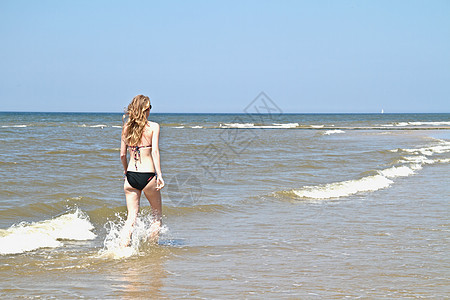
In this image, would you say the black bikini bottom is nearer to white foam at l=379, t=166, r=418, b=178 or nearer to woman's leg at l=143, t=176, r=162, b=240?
woman's leg at l=143, t=176, r=162, b=240

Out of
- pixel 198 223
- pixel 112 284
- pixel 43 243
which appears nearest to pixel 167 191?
pixel 198 223

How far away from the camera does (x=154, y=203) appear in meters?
5.88

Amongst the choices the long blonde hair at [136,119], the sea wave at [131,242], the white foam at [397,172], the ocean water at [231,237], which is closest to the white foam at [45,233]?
the ocean water at [231,237]

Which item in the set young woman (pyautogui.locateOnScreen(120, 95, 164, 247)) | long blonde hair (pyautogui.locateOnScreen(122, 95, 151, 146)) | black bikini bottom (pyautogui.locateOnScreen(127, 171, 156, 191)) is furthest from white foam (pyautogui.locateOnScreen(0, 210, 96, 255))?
long blonde hair (pyautogui.locateOnScreen(122, 95, 151, 146))

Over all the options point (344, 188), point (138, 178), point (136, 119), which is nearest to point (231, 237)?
point (138, 178)

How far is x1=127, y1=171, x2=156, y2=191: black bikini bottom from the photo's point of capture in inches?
219

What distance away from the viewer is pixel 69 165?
1447 centimetres

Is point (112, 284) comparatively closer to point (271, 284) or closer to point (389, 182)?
point (271, 284)

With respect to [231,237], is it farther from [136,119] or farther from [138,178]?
[136,119]

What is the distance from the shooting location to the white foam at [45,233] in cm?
615

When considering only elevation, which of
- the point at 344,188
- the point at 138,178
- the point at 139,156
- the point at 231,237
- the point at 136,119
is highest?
the point at 136,119

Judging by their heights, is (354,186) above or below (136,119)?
below

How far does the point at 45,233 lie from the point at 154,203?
5.94 ft

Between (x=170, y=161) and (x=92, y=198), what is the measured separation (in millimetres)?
7295
